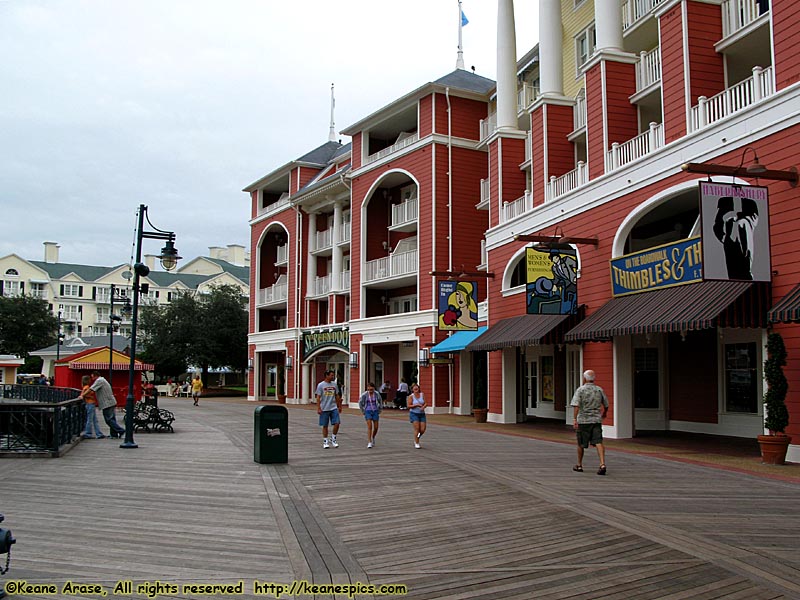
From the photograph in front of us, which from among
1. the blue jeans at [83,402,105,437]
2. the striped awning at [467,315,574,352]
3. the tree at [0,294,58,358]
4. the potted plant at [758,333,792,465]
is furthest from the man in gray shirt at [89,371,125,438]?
the tree at [0,294,58,358]

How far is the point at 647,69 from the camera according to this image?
19609 millimetres

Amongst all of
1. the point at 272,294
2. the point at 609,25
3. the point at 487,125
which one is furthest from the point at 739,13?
the point at 272,294

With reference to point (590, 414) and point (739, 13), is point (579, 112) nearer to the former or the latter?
point (739, 13)

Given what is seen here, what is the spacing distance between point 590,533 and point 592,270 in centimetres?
1323

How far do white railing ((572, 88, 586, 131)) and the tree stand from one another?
6679cm

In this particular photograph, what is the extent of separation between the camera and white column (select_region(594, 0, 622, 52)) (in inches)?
784

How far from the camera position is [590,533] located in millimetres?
7605

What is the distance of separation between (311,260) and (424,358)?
14891mm

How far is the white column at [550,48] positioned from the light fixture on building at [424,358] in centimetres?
1290

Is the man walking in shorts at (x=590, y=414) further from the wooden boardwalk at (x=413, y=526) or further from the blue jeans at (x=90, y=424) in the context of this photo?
the blue jeans at (x=90, y=424)

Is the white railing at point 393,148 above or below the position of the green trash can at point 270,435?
above

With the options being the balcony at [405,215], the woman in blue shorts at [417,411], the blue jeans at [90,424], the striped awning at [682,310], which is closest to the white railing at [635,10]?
the striped awning at [682,310]

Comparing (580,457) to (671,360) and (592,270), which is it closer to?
(592,270)

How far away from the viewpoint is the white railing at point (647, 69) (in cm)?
1938
